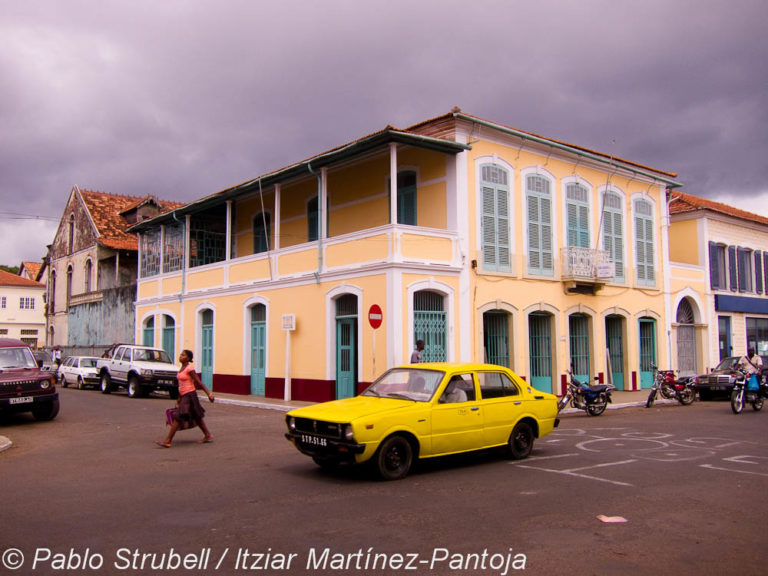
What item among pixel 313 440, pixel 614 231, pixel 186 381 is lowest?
pixel 313 440

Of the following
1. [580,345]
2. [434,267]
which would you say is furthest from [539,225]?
[434,267]

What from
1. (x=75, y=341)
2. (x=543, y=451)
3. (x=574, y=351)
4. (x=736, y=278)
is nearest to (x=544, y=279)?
(x=574, y=351)

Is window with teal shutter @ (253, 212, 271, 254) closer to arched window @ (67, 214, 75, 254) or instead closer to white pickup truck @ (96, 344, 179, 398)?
white pickup truck @ (96, 344, 179, 398)

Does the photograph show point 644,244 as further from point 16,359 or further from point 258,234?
point 16,359

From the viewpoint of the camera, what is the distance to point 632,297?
2400 centimetres

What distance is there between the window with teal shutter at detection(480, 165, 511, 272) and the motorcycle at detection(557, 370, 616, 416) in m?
4.43

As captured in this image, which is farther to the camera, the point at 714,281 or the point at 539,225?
the point at 714,281

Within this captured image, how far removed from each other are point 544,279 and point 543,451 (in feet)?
35.5

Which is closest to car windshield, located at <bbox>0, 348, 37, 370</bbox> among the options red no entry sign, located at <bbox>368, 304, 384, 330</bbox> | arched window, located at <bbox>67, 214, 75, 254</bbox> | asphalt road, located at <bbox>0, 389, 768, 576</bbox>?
asphalt road, located at <bbox>0, 389, 768, 576</bbox>

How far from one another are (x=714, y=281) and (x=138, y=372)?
22.6m

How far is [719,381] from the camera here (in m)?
21.0

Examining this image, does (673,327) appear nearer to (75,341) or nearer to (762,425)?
(762,425)

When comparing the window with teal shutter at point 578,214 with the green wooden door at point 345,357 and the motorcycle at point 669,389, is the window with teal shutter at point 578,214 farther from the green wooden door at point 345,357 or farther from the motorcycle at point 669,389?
the green wooden door at point 345,357

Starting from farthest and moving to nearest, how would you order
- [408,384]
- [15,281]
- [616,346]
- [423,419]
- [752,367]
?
[15,281] → [616,346] → [752,367] → [408,384] → [423,419]
